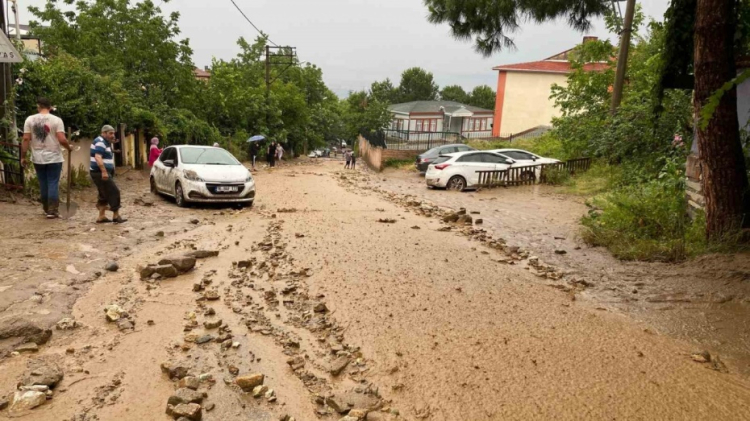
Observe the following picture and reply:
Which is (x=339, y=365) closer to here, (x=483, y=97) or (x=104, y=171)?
(x=104, y=171)

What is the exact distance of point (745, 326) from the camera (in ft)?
16.2

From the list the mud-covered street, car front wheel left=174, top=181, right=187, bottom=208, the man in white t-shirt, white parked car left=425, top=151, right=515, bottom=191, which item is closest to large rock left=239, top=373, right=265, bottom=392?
the mud-covered street

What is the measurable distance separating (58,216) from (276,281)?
179 inches

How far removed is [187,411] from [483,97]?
86354mm

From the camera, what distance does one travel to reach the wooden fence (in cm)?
1728

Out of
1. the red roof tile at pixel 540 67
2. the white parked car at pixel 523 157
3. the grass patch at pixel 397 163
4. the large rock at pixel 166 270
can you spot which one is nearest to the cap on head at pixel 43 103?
the large rock at pixel 166 270

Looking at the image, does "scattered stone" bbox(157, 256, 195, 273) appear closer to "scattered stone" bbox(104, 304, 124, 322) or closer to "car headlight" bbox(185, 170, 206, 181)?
"scattered stone" bbox(104, 304, 124, 322)

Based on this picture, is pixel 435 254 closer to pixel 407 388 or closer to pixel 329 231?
pixel 329 231

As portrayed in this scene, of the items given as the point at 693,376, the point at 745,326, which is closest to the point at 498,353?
the point at 693,376

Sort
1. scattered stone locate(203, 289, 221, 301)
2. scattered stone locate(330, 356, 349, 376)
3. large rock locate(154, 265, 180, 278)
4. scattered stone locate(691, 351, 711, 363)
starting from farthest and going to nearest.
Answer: large rock locate(154, 265, 180, 278)
scattered stone locate(203, 289, 221, 301)
scattered stone locate(691, 351, 711, 363)
scattered stone locate(330, 356, 349, 376)

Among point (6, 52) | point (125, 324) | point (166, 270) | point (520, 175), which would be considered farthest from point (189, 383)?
point (520, 175)

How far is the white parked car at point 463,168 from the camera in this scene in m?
17.5

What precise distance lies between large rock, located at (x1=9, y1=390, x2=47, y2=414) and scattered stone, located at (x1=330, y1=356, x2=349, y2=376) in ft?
6.45

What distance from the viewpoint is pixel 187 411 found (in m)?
3.37
